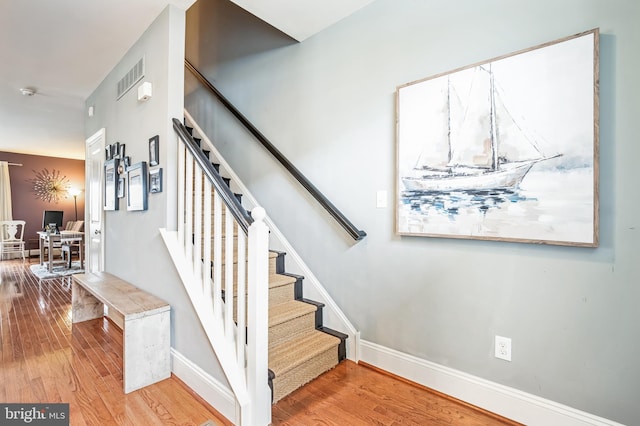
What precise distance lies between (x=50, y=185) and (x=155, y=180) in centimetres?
798

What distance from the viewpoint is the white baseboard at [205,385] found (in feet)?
5.13

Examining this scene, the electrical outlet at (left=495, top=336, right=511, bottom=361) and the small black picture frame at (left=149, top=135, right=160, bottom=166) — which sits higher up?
the small black picture frame at (left=149, top=135, right=160, bottom=166)

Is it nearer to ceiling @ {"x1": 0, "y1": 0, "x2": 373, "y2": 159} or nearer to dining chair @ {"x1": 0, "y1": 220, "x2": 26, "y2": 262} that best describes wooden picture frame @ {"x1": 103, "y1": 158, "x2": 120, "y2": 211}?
ceiling @ {"x1": 0, "y1": 0, "x2": 373, "y2": 159}

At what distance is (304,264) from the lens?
8.16 ft

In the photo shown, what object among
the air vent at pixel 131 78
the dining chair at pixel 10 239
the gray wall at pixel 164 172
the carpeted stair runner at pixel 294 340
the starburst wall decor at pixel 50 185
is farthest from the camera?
the starburst wall decor at pixel 50 185

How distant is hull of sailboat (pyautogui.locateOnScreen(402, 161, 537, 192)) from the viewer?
1490 mm

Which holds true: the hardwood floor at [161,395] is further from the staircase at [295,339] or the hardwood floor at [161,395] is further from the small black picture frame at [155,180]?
the small black picture frame at [155,180]

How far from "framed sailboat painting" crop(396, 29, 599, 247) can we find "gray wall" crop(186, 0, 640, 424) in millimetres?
68

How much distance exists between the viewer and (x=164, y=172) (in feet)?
6.91

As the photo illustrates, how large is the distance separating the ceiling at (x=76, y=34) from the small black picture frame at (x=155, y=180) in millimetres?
1146

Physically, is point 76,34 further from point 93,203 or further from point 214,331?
point 214,331

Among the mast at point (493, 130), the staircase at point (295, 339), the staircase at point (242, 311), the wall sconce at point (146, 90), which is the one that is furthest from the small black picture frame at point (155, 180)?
the mast at point (493, 130)

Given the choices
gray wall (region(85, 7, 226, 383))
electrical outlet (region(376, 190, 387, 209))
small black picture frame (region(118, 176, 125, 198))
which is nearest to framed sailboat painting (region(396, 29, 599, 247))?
electrical outlet (region(376, 190, 387, 209))

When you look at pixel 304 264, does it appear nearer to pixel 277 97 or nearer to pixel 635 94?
pixel 277 97
